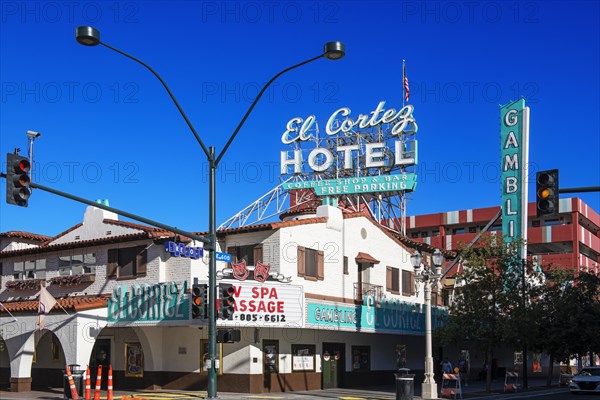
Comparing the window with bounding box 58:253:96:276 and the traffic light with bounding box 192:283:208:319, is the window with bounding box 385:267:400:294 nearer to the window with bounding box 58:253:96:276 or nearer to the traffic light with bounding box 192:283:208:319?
the window with bounding box 58:253:96:276

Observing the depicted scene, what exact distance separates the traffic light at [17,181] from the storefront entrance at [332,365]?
19173 mm

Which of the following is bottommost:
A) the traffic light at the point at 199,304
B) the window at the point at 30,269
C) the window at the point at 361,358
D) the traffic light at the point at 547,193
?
the window at the point at 361,358

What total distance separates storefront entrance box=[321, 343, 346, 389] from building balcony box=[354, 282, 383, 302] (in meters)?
2.39

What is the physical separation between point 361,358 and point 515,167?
1886 cm

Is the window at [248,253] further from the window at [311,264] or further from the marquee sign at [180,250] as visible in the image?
the marquee sign at [180,250]

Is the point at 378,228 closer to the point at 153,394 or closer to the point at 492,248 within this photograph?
the point at 492,248

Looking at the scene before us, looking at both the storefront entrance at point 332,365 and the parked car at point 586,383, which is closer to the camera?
the parked car at point 586,383

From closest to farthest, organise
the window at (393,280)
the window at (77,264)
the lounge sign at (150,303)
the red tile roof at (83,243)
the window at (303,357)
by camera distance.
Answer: the lounge sign at (150,303) < the window at (303,357) < the red tile roof at (83,243) < the window at (77,264) < the window at (393,280)

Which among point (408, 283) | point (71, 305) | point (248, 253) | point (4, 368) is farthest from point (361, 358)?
point (4, 368)

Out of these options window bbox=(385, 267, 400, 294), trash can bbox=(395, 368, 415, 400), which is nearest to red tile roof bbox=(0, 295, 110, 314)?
trash can bbox=(395, 368, 415, 400)

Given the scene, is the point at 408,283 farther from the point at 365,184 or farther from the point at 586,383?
the point at 586,383

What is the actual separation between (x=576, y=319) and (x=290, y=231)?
598 inches

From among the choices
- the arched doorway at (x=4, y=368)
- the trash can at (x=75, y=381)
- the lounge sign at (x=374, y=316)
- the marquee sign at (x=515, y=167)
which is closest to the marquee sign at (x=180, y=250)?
the trash can at (x=75, y=381)

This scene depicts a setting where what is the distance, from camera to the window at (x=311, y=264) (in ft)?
108
